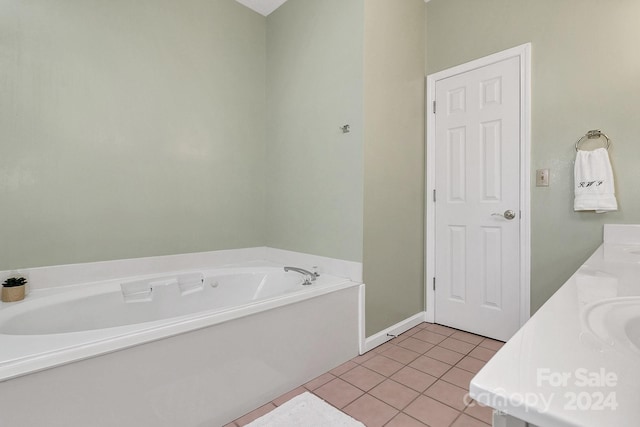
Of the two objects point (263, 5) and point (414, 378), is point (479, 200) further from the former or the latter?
point (263, 5)

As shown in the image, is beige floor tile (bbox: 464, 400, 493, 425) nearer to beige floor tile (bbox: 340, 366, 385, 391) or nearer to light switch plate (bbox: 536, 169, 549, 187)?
beige floor tile (bbox: 340, 366, 385, 391)

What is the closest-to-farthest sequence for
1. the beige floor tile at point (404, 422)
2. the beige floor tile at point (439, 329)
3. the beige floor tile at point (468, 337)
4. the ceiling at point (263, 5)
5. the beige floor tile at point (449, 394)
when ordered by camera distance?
1. the beige floor tile at point (404, 422)
2. the beige floor tile at point (449, 394)
3. the beige floor tile at point (468, 337)
4. the beige floor tile at point (439, 329)
5. the ceiling at point (263, 5)

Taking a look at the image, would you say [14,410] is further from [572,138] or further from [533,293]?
[572,138]

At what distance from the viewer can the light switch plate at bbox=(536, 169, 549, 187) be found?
205cm

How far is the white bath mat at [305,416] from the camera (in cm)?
140

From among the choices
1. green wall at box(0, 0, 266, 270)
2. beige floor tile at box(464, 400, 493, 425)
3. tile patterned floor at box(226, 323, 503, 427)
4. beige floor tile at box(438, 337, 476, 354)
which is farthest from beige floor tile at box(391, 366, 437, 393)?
green wall at box(0, 0, 266, 270)

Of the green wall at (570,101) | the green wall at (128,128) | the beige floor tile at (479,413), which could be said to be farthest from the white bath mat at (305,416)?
the green wall at (570,101)

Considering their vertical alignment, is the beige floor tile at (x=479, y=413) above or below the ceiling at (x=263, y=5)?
below

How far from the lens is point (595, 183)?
71.1 inches

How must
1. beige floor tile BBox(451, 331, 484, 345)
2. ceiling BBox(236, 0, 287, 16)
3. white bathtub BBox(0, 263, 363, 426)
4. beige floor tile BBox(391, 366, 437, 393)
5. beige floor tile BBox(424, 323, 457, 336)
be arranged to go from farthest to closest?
1. ceiling BBox(236, 0, 287, 16)
2. beige floor tile BBox(424, 323, 457, 336)
3. beige floor tile BBox(451, 331, 484, 345)
4. beige floor tile BBox(391, 366, 437, 393)
5. white bathtub BBox(0, 263, 363, 426)

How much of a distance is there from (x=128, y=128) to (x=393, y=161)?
6.15 feet

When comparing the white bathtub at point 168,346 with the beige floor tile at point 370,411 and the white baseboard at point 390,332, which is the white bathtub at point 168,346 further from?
the beige floor tile at point 370,411

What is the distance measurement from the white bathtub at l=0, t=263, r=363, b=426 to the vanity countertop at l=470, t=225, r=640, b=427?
3.98 feet

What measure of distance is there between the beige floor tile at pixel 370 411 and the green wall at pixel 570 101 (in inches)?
52.5
